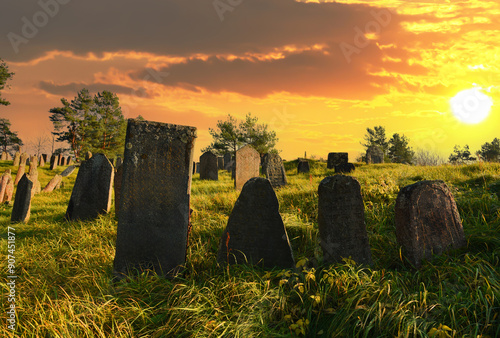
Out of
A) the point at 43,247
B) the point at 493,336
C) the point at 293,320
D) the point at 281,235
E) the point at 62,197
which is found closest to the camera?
the point at 493,336

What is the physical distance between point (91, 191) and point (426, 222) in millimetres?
7140

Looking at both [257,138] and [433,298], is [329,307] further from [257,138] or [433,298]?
[257,138]

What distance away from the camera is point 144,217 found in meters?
4.56

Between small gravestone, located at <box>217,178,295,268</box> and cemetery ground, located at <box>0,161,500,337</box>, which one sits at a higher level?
small gravestone, located at <box>217,178,295,268</box>

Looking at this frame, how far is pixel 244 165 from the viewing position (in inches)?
472

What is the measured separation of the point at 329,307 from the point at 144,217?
274 centimetres

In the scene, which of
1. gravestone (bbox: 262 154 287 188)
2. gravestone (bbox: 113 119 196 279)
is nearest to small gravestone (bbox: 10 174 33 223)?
gravestone (bbox: 113 119 196 279)

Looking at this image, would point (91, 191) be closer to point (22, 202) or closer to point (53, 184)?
point (22, 202)

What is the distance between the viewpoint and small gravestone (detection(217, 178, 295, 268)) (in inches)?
174

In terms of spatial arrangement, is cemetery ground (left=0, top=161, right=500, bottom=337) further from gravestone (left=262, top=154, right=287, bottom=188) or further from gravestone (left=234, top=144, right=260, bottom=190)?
gravestone (left=262, top=154, right=287, bottom=188)

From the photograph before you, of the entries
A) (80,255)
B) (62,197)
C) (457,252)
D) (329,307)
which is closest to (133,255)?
(80,255)

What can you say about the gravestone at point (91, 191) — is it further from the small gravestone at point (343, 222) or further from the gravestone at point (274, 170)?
the gravestone at point (274, 170)

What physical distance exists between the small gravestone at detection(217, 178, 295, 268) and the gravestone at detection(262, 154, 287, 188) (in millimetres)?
7428

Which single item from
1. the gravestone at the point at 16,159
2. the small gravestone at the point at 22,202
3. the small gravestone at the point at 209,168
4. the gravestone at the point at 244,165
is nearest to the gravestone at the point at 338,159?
the gravestone at the point at 244,165
